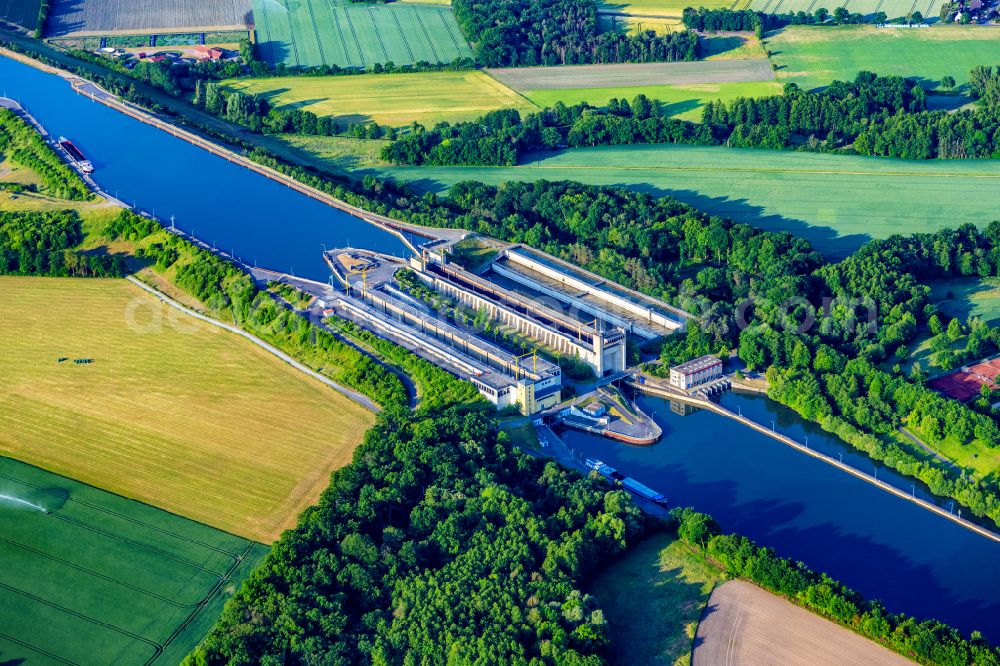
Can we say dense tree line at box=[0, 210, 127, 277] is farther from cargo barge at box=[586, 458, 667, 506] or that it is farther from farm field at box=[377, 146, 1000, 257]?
cargo barge at box=[586, 458, 667, 506]

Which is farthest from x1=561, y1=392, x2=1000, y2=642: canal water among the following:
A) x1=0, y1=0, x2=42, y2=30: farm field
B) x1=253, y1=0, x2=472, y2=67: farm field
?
x1=0, y1=0, x2=42, y2=30: farm field

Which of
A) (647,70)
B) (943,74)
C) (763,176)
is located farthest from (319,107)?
(943,74)

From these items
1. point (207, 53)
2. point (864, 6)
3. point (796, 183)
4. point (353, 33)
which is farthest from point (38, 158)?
point (864, 6)

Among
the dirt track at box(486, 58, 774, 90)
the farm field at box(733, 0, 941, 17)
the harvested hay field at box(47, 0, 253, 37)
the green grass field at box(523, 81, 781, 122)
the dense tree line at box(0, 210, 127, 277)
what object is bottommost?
the dense tree line at box(0, 210, 127, 277)

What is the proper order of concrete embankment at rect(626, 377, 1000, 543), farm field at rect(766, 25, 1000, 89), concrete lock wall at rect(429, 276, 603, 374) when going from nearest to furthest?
concrete embankment at rect(626, 377, 1000, 543), concrete lock wall at rect(429, 276, 603, 374), farm field at rect(766, 25, 1000, 89)

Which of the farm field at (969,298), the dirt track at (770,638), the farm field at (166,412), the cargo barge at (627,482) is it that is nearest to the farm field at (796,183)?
the farm field at (969,298)

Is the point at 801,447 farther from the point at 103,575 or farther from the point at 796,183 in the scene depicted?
the point at 103,575

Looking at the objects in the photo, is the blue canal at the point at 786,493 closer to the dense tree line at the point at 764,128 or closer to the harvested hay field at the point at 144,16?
the dense tree line at the point at 764,128
